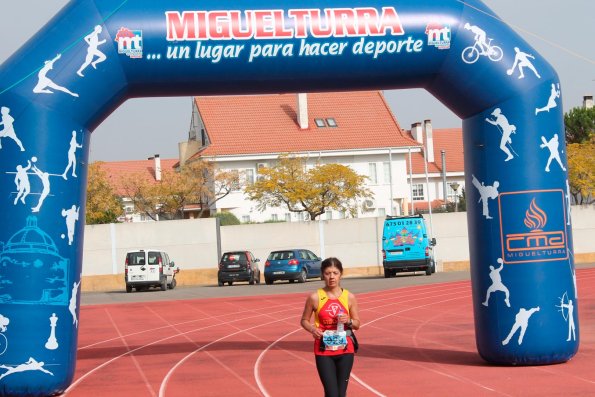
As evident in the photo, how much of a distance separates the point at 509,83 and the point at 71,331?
635 cm

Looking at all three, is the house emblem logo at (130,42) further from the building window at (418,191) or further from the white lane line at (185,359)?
the building window at (418,191)

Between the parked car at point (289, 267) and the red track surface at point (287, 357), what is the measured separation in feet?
48.7

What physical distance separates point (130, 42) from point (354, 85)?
299 cm

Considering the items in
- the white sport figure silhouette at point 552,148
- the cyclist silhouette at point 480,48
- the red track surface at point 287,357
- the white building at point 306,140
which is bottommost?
the red track surface at point 287,357

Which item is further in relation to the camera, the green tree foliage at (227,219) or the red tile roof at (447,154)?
the red tile roof at (447,154)

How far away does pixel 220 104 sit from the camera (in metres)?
75.6

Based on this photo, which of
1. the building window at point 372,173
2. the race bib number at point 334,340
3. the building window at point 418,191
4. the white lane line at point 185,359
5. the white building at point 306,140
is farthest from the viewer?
the building window at point 418,191

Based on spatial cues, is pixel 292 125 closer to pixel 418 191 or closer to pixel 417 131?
pixel 418 191

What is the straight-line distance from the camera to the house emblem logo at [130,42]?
1385cm

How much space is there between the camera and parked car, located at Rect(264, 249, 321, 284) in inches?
1731

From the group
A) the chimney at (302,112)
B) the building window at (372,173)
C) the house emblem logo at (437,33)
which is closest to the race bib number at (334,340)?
the house emblem logo at (437,33)

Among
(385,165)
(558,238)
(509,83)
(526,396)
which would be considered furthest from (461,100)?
(385,165)

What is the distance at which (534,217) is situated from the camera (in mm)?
14344

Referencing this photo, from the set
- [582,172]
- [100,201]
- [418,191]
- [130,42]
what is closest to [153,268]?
[100,201]
